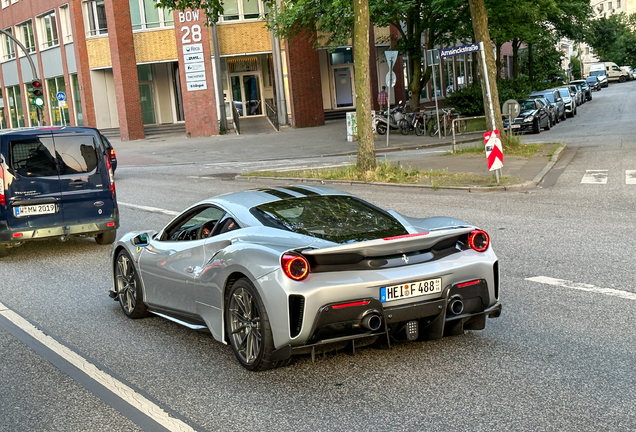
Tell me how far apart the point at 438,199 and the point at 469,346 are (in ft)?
30.6

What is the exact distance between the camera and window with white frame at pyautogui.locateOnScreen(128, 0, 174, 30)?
43094mm

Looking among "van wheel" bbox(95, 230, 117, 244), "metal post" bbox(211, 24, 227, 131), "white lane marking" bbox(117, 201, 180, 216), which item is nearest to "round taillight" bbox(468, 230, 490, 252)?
"van wheel" bbox(95, 230, 117, 244)

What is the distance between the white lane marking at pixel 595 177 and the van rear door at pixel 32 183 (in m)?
10.2

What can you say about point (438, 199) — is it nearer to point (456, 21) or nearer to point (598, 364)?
point (598, 364)

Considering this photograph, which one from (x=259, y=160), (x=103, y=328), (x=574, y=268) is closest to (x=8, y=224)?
(x=103, y=328)

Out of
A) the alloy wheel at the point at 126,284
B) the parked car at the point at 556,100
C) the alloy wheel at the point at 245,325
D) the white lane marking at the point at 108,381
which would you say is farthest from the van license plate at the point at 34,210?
the parked car at the point at 556,100

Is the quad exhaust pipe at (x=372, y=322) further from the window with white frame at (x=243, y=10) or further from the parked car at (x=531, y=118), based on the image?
the window with white frame at (x=243, y=10)

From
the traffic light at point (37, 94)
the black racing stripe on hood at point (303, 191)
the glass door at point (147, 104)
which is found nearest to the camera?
the black racing stripe on hood at point (303, 191)

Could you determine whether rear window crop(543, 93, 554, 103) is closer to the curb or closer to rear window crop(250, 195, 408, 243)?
the curb

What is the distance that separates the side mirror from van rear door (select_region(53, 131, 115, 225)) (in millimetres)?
4445

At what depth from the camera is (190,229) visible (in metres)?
6.83

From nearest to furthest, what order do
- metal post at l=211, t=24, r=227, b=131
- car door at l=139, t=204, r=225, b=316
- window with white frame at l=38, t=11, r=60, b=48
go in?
car door at l=139, t=204, r=225, b=316, metal post at l=211, t=24, r=227, b=131, window with white frame at l=38, t=11, r=60, b=48

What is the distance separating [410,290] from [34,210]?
752 centimetres

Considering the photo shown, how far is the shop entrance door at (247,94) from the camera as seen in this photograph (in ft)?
152
